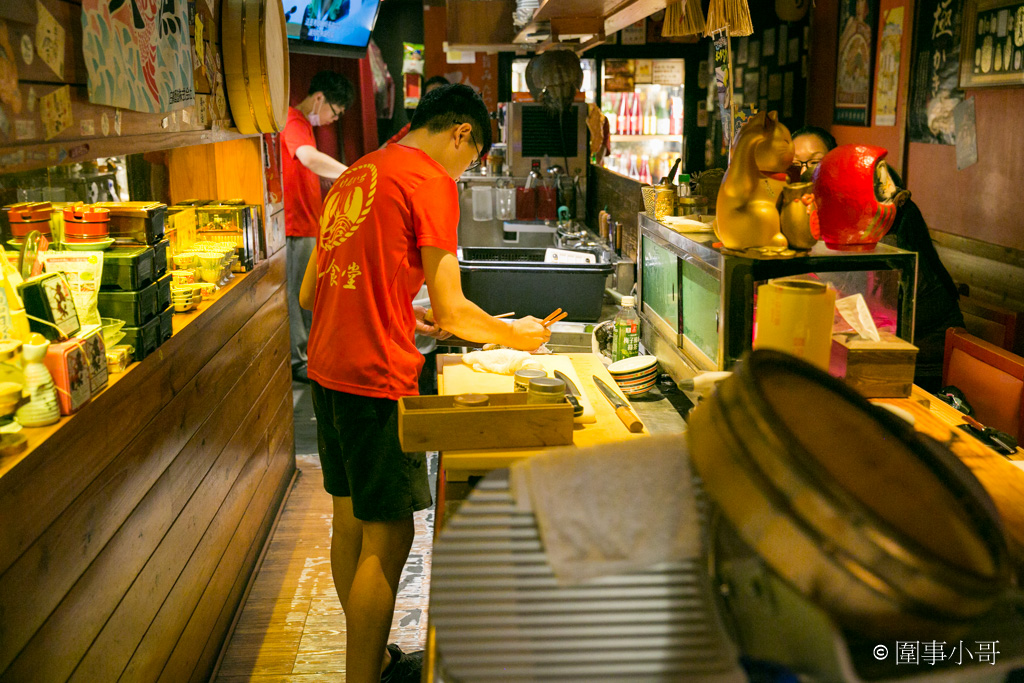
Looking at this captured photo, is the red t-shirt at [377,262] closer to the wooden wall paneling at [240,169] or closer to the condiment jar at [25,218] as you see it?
the condiment jar at [25,218]

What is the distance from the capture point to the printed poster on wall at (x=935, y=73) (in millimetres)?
4145

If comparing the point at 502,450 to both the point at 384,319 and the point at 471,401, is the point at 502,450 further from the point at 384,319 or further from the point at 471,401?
the point at 384,319

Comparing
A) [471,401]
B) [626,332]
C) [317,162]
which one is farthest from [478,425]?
[317,162]

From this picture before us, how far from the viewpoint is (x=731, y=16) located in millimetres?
2369

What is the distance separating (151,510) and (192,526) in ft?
1.20

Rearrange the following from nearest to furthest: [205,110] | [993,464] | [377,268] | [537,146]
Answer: [993,464]
[377,268]
[205,110]
[537,146]

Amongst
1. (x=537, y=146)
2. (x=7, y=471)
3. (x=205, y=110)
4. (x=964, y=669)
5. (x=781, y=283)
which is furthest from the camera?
(x=537, y=146)

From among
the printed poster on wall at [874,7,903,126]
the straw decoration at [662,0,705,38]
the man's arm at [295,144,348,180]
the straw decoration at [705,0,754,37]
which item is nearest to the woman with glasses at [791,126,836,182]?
the straw decoration at [662,0,705,38]

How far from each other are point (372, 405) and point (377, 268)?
0.39 m

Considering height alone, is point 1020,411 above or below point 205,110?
below

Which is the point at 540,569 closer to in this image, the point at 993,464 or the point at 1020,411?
the point at 993,464

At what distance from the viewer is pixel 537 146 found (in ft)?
18.3

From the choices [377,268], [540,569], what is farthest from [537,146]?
[540,569]

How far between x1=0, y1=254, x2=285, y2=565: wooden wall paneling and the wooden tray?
710 mm
